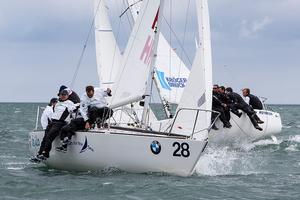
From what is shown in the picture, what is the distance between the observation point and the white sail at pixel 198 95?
1126cm

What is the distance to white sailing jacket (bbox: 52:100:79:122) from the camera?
443 inches

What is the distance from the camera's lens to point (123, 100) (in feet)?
38.2

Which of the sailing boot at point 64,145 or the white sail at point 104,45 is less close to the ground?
the white sail at point 104,45

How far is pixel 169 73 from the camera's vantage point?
19.0 metres

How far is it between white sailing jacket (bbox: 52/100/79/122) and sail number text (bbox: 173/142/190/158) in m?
2.17

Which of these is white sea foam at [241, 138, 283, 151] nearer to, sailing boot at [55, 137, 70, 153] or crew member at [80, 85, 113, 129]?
crew member at [80, 85, 113, 129]

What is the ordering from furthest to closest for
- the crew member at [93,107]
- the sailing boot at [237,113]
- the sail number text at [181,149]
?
the sailing boot at [237,113], the crew member at [93,107], the sail number text at [181,149]

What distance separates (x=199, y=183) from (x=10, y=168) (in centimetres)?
382

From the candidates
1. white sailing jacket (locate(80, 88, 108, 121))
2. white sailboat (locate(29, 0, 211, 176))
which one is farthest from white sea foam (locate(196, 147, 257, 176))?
white sailing jacket (locate(80, 88, 108, 121))

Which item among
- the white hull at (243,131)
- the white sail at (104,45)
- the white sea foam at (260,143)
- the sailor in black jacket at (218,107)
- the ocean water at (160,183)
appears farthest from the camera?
the white sail at (104,45)

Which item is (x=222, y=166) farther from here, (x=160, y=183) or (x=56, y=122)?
(x=56, y=122)

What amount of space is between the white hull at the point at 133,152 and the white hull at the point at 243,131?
6.77m

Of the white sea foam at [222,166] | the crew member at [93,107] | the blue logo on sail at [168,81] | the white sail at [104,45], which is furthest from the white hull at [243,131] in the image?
the crew member at [93,107]

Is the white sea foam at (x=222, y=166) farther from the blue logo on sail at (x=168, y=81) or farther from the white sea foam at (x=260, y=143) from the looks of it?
the blue logo on sail at (x=168, y=81)
